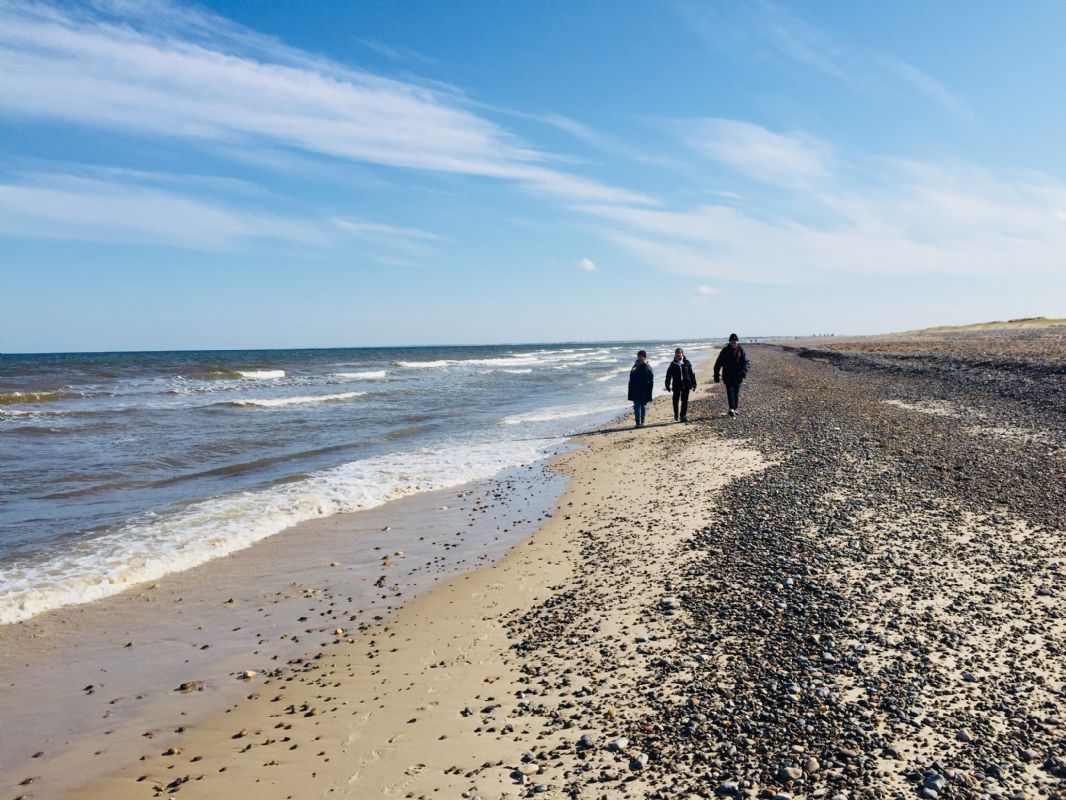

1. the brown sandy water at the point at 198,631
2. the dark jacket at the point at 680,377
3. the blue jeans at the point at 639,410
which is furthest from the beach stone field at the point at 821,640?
the dark jacket at the point at 680,377

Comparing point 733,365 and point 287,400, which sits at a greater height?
point 733,365

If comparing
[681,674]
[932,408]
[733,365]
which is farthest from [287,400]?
[681,674]

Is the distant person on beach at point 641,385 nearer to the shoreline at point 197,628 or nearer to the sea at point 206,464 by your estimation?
the sea at point 206,464

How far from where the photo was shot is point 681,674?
5172 millimetres

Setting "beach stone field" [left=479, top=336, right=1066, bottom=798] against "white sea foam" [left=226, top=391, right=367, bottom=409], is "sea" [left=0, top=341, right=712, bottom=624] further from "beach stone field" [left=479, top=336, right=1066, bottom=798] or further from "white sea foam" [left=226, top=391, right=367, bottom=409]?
"beach stone field" [left=479, top=336, right=1066, bottom=798]

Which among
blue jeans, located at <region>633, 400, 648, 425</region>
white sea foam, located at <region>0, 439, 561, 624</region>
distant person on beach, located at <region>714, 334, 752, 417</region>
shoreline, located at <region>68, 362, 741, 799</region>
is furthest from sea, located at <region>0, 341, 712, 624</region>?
distant person on beach, located at <region>714, 334, 752, 417</region>

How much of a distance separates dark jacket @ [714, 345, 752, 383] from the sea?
16.4ft

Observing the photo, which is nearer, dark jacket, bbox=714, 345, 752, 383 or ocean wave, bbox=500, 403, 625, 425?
dark jacket, bbox=714, 345, 752, 383

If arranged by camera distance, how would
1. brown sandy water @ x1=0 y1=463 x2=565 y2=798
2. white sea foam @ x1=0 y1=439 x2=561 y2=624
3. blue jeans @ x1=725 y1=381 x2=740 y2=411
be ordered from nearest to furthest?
brown sandy water @ x1=0 y1=463 x2=565 y2=798
white sea foam @ x1=0 y1=439 x2=561 y2=624
blue jeans @ x1=725 y1=381 x2=740 y2=411

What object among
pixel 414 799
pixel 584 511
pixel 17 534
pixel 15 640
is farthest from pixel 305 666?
pixel 17 534

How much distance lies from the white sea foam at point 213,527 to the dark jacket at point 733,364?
6340 millimetres

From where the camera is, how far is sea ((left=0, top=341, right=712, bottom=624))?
9312 millimetres

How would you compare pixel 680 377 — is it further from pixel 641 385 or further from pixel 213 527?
pixel 213 527

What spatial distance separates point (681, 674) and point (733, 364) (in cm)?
1505
